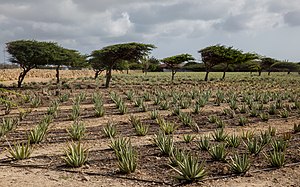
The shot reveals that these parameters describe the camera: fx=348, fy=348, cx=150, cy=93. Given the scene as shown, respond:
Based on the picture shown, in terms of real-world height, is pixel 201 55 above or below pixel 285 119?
above

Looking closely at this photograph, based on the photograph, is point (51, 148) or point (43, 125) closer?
point (51, 148)

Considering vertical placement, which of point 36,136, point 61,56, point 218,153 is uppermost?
point 61,56

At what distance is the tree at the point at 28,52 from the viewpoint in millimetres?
29188

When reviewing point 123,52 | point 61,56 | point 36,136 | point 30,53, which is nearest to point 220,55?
point 123,52

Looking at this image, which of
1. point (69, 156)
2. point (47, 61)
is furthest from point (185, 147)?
point (47, 61)

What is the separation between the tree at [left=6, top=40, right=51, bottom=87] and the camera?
2919 cm

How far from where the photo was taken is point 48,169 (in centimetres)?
673

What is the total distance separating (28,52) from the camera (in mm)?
29359

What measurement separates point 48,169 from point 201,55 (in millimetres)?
37904

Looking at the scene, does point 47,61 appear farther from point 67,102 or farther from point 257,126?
point 257,126

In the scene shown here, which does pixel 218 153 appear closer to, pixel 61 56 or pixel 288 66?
pixel 61 56

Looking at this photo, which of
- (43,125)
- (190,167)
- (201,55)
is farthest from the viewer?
(201,55)

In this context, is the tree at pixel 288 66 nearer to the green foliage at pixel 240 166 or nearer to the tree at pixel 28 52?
the tree at pixel 28 52

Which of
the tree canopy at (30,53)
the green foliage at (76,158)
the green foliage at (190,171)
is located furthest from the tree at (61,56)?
the green foliage at (190,171)
